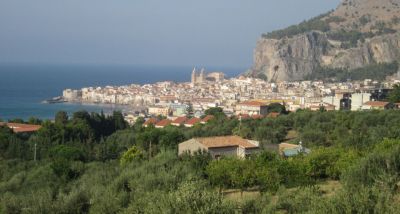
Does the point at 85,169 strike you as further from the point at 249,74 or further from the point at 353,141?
the point at 249,74

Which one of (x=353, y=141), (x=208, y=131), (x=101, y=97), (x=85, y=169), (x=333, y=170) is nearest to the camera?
(x=333, y=170)

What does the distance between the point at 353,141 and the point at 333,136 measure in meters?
3.34

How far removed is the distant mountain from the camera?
83000 mm

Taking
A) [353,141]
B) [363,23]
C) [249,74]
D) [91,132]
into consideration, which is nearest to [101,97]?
[249,74]

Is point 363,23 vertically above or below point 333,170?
above

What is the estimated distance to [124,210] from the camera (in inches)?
396

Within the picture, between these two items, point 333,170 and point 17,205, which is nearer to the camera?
point 17,205

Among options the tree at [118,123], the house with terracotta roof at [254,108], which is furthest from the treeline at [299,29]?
the tree at [118,123]

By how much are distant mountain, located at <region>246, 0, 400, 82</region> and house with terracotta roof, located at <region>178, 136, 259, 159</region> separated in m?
55.3

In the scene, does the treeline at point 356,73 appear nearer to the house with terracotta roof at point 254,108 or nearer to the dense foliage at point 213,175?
the house with terracotta roof at point 254,108

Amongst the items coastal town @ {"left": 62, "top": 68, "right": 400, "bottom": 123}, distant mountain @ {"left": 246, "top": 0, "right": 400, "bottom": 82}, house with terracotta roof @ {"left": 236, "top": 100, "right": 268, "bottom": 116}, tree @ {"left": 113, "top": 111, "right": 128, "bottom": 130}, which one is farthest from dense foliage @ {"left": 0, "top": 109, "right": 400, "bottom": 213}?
distant mountain @ {"left": 246, "top": 0, "right": 400, "bottom": 82}

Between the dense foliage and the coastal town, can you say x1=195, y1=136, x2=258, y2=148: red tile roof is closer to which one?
the dense foliage

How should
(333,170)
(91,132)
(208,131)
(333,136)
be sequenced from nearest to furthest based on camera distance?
(333,170), (333,136), (208,131), (91,132)

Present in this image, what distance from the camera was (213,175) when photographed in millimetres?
14602
